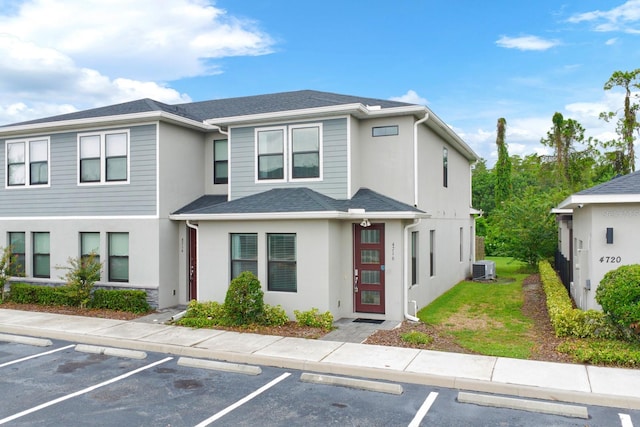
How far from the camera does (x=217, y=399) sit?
7047 millimetres

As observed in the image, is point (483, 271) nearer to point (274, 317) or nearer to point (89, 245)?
point (274, 317)

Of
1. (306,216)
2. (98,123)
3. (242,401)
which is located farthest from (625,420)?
(98,123)

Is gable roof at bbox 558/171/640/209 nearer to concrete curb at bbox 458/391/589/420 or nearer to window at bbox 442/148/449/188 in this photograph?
concrete curb at bbox 458/391/589/420

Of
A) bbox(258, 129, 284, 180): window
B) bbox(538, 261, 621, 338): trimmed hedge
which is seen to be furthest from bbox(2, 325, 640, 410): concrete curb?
bbox(258, 129, 284, 180): window

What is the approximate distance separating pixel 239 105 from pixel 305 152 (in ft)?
16.4

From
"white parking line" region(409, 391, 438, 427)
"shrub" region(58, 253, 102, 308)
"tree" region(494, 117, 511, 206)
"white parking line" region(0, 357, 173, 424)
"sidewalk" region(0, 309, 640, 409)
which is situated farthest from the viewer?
"tree" region(494, 117, 511, 206)

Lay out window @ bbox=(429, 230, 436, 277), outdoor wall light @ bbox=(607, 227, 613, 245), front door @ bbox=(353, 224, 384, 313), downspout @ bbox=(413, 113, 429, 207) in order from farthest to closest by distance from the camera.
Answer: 1. window @ bbox=(429, 230, 436, 277)
2. downspout @ bbox=(413, 113, 429, 207)
3. front door @ bbox=(353, 224, 384, 313)
4. outdoor wall light @ bbox=(607, 227, 613, 245)

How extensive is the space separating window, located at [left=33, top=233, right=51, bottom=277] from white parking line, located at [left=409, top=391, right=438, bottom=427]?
1316 cm

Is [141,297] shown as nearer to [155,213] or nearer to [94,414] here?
[155,213]

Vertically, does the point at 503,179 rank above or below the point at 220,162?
above

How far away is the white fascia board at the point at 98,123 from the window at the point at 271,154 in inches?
96.9

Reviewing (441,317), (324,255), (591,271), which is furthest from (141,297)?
(591,271)

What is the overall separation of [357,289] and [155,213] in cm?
616

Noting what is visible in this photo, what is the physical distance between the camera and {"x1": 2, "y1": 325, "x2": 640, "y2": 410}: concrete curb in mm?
6746
